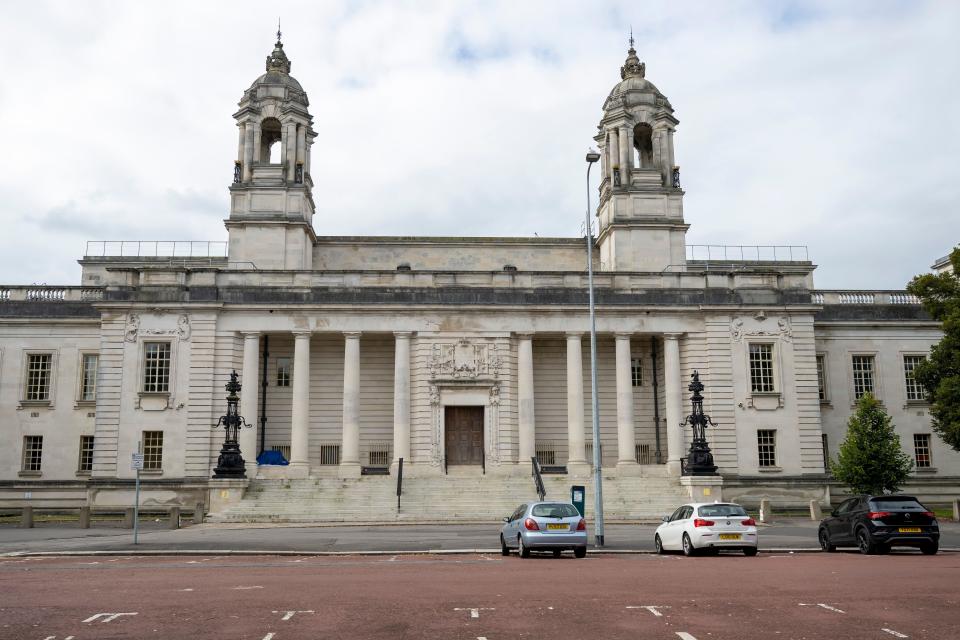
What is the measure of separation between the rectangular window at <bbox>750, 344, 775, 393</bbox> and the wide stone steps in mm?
7332

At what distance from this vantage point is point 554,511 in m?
21.7

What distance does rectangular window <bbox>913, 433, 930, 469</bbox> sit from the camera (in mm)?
47344

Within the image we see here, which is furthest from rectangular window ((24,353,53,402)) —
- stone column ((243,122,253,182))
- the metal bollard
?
the metal bollard

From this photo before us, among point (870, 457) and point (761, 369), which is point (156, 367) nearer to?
point (761, 369)

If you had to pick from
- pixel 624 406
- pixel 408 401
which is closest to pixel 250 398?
pixel 408 401

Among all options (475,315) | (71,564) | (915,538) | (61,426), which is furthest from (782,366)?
(61,426)

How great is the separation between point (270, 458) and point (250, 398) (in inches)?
122

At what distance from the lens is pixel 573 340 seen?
4450cm

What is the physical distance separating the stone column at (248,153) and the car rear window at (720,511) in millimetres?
36937

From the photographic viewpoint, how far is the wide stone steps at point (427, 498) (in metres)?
36.3

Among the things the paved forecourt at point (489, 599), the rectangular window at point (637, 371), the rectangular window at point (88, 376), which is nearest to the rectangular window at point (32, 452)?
the rectangular window at point (88, 376)

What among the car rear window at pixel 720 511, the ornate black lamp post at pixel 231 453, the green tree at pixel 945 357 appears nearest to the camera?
the car rear window at pixel 720 511

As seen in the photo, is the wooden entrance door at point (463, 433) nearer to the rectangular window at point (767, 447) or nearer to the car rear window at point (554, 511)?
the rectangular window at point (767, 447)

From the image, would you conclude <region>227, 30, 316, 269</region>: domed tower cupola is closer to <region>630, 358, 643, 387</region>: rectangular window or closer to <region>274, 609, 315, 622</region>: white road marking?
<region>630, 358, 643, 387</region>: rectangular window
